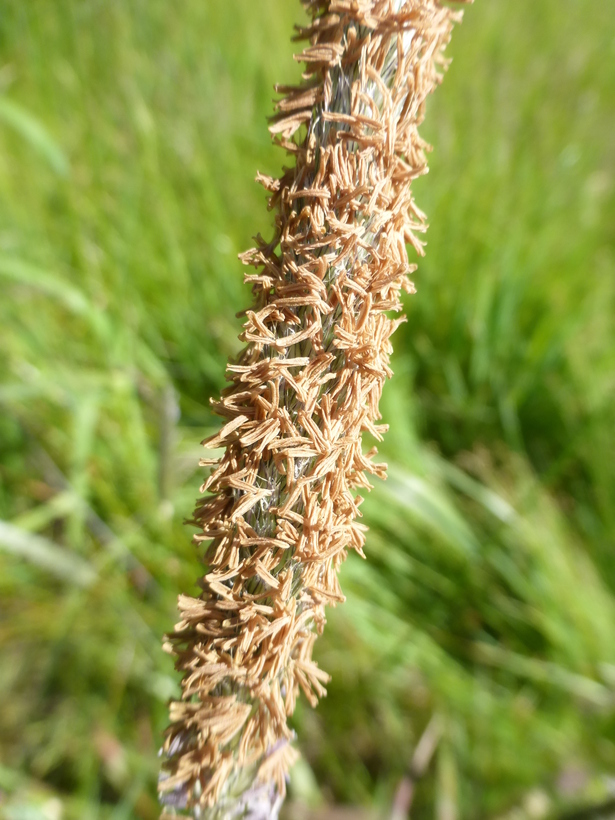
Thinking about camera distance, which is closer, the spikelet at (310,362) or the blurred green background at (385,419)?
the spikelet at (310,362)

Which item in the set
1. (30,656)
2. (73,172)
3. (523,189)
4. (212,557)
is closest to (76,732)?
(30,656)

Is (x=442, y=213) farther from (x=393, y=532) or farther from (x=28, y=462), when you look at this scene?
(x=28, y=462)

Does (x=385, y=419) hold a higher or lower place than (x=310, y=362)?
higher

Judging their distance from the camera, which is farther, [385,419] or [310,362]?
[385,419]

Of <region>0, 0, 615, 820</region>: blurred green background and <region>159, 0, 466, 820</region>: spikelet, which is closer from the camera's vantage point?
<region>159, 0, 466, 820</region>: spikelet
